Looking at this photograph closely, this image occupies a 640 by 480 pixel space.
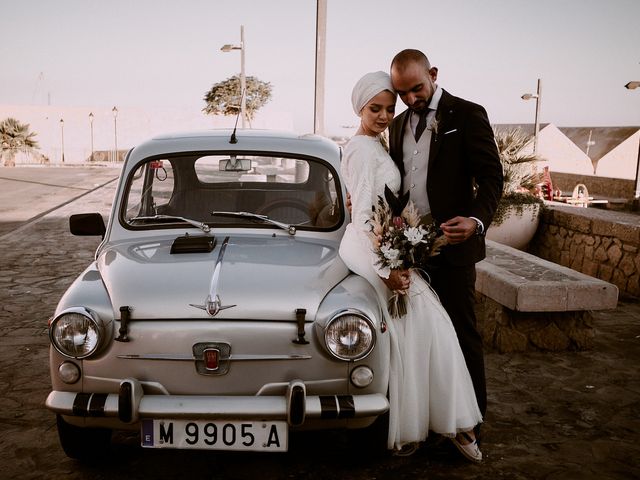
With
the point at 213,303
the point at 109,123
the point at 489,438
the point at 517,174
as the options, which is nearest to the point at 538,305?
the point at 489,438

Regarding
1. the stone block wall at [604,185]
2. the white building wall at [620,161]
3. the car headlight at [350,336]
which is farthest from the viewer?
the white building wall at [620,161]

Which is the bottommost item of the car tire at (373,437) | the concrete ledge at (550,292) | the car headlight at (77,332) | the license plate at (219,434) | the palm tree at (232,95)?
the car tire at (373,437)

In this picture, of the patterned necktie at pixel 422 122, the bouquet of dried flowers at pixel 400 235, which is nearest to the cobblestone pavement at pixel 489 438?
the bouquet of dried flowers at pixel 400 235

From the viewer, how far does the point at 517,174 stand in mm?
8664

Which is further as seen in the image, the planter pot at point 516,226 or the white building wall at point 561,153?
the white building wall at point 561,153

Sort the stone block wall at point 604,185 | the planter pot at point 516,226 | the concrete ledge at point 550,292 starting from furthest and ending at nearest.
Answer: the stone block wall at point 604,185, the planter pot at point 516,226, the concrete ledge at point 550,292

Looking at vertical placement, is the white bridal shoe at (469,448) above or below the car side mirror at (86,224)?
below

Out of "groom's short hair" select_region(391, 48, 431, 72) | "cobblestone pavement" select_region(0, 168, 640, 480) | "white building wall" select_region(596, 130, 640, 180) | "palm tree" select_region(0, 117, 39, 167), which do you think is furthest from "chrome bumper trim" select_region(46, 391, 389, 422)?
"white building wall" select_region(596, 130, 640, 180)

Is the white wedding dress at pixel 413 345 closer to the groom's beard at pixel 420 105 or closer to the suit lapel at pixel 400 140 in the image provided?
the suit lapel at pixel 400 140

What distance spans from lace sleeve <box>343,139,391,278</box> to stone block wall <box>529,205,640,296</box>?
4895mm

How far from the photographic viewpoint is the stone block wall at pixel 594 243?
705 cm

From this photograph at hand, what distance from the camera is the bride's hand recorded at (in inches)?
120

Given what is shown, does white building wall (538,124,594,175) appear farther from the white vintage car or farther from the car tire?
the white vintage car

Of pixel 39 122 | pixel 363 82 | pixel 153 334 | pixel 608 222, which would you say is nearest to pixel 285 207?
pixel 363 82
